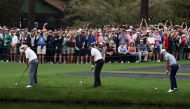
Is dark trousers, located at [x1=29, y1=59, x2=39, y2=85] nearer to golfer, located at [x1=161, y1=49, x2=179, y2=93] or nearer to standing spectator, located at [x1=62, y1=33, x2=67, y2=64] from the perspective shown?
golfer, located at [x1=161, y1=49, x2=179, y2=93]

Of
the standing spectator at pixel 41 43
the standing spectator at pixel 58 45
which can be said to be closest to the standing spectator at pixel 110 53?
the standing spectator at pixel 58 45

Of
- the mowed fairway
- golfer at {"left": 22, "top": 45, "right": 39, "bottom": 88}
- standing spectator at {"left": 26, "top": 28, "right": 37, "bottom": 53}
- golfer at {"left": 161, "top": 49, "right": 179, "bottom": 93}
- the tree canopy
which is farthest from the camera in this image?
the tree canopy

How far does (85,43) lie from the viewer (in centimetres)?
4562

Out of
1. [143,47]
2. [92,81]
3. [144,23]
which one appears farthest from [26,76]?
[144,23]

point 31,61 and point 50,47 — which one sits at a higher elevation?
point 50,47

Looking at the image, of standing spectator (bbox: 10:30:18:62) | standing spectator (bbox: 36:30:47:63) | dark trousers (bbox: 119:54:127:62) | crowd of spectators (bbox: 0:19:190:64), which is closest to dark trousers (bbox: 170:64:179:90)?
crowd of spectators (bbox: 0:19:190:64)

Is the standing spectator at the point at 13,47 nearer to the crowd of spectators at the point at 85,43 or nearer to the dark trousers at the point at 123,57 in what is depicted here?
the crowd of spectators at the point at 85,43

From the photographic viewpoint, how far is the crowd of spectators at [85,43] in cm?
4528

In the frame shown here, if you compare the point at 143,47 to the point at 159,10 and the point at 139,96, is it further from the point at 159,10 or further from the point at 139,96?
the point at 159,10

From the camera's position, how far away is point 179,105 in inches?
1168

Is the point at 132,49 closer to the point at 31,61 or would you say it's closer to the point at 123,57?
the point at 123,57

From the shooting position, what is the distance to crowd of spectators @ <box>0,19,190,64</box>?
45.3 meters

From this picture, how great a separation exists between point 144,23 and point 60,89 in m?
24.1

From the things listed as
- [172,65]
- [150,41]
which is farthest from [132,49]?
[172,65]
